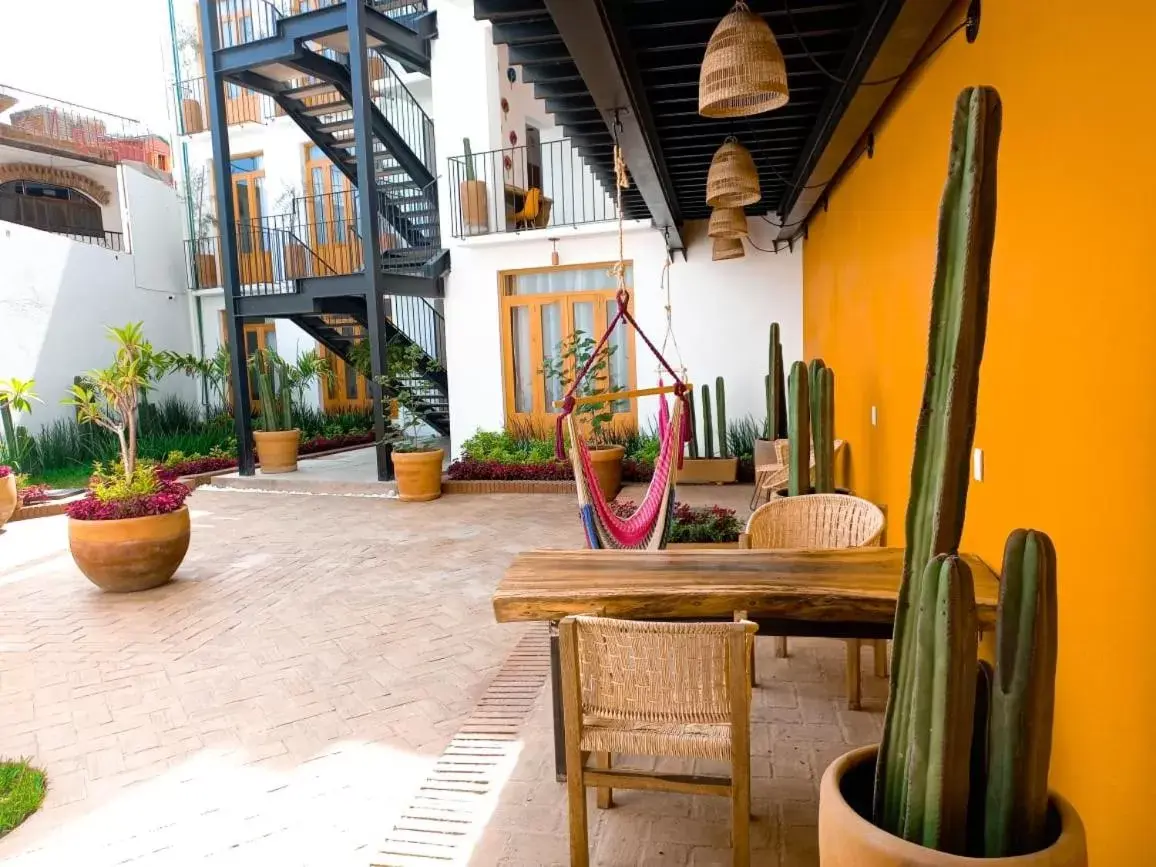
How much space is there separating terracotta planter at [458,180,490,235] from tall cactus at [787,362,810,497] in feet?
16.8

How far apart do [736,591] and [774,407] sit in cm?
437

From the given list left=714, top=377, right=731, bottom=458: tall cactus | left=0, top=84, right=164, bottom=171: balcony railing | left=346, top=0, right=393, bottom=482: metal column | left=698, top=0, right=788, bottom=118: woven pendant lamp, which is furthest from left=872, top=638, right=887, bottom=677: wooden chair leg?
left=0, top=84, right=164, bottom=171: balcony railing

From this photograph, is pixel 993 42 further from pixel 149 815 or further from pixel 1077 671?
pixel 149 815

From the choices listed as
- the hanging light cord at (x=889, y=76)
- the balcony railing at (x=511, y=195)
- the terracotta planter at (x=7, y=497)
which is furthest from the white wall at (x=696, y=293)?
the terracotta planter at (x=7, y=497)

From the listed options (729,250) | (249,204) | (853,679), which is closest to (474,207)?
(729,250)

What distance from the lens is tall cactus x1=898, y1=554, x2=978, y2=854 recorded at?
114cm

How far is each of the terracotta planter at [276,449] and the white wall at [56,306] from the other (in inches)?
114

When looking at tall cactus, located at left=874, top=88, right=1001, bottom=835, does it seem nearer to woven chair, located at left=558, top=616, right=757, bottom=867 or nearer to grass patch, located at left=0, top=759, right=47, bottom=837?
woven chair, located at left=558, top=616, right=757, bottom=867

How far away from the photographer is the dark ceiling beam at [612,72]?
2297 mm

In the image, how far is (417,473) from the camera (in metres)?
7.21

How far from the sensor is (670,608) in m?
2.00

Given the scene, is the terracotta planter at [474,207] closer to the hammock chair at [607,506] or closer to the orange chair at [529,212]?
the orange chair at [529,212]

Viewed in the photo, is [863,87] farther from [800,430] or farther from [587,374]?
[587,374]

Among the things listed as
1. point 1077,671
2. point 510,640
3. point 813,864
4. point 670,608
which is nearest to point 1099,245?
point 1077,671
